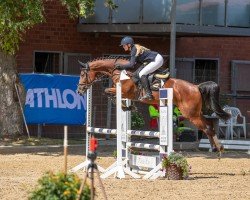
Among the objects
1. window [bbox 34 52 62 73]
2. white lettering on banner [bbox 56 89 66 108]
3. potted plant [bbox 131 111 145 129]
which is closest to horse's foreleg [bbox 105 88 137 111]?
potted plant [bbox 131 111 145 129]

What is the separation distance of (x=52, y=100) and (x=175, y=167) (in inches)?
414

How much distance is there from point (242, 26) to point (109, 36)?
14.4ft

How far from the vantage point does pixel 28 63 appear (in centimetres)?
2598

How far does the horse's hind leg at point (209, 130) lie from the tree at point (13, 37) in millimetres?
4696

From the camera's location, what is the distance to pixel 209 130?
16812 millimetres

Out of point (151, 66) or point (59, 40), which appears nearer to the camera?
point (151, 66)

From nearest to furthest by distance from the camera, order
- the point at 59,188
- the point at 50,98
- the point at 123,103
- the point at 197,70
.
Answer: the point at 59,188, the point at 123,103, the point at 50,98, the point at 197,70

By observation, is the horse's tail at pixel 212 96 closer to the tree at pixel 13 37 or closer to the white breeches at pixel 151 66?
the white breeches at pixel 151 66

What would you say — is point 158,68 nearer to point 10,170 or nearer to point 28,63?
point 10,170

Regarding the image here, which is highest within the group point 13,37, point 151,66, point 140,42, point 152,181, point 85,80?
point 140,42

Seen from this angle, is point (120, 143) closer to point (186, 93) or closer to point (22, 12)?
point (186, 93)

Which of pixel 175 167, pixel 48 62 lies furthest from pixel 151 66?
pixel 48 62

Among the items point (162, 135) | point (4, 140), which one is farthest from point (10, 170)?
point (4, 140)

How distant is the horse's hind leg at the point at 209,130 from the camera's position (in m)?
16.5
